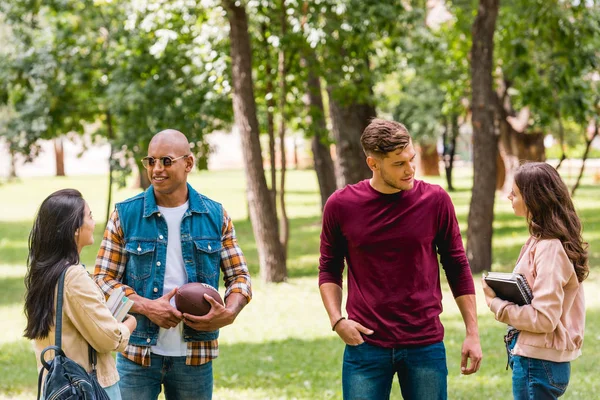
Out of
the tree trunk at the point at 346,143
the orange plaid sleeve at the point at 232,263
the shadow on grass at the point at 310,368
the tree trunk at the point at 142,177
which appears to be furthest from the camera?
the tree trunk at the point at 142,177

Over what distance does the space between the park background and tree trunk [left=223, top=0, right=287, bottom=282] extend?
2 centimetres

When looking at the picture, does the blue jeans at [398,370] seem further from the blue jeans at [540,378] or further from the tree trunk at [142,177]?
the tree trunk at [142,177]

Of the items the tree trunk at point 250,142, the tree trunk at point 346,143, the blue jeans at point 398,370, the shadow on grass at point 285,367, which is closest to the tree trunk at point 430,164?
the tree trunk at point 346,143

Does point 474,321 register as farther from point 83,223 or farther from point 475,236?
point 475,236

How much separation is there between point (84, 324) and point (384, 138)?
1.58 metres

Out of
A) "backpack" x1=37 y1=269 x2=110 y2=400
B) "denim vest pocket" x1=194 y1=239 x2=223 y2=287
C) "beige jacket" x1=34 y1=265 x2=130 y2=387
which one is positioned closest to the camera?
"backpack" x1=37 y1=269 x2=110 y2=400

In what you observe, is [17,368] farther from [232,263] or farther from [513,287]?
[513,287]

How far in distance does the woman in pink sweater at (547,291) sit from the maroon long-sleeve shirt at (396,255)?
12.0 inches

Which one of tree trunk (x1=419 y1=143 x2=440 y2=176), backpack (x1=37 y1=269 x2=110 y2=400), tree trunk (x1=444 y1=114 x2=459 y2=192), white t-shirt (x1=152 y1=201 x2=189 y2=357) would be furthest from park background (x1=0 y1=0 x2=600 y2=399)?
tree trunk (x1=419 y1=143 x2=440 y2=176)

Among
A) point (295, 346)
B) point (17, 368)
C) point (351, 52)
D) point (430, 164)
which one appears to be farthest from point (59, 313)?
point (430, 164)

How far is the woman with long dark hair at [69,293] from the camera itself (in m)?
3.96

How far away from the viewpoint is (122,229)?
4.47 metres

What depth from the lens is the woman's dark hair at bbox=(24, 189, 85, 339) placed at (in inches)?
156

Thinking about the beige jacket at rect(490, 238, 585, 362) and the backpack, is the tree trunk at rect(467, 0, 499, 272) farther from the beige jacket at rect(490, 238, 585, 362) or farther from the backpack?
the backpack
